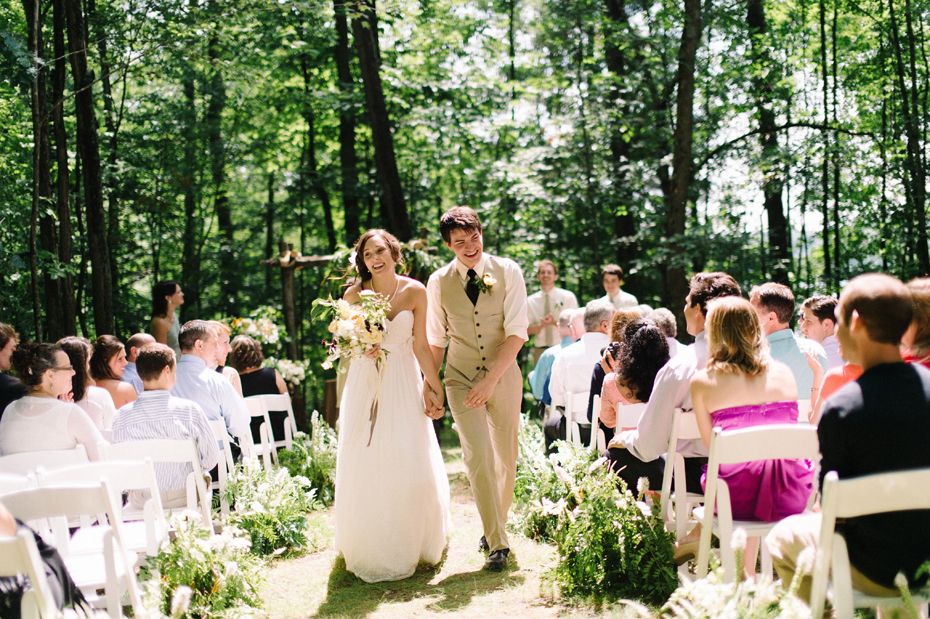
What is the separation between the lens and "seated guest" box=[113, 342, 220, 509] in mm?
4008

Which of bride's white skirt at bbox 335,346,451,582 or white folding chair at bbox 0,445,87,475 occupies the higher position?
white folding chair at bbox 0,445,87,475

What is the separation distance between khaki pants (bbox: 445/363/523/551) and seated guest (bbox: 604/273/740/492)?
75 centimetres

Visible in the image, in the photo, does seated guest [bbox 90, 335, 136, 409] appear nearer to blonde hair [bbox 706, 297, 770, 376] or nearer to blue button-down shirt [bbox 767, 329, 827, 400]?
blonde hair [bbox 706, 297, 770, 376]

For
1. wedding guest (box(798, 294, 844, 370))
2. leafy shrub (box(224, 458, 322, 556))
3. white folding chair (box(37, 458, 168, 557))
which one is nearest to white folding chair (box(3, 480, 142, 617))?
white folding chair (box(37, 458, 168, 557))

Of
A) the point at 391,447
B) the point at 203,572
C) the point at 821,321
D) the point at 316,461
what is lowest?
the point at 316,461

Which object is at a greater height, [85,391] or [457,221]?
[457,221]

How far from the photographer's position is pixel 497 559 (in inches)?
165

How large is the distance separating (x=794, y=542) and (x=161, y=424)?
131 inches

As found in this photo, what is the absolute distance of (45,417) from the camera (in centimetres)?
372

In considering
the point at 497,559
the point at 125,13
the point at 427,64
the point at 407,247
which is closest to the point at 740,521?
the point at 497,559

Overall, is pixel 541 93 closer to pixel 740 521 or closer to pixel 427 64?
pixel 427 64

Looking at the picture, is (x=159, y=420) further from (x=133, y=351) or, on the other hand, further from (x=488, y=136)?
(x=488, y=136)

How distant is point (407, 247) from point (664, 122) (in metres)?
5.45

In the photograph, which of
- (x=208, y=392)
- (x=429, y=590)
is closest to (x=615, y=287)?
(x=208, y=392)
